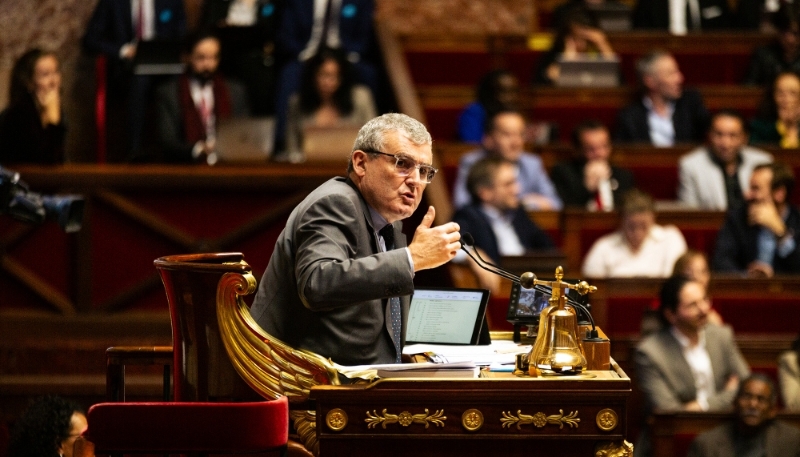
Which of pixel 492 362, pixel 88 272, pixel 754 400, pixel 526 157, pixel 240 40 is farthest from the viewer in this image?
pixel 240 40

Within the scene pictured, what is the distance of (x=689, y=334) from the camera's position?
16.4 ft

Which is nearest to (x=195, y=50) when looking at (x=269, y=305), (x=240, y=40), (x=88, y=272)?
(x=240, y=40)

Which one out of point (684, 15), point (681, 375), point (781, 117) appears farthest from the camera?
point (684, 15)

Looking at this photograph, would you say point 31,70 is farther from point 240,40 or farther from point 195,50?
point 240,40

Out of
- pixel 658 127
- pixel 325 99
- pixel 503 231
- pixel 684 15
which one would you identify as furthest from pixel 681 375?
pixel 684 15

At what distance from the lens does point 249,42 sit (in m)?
6.80

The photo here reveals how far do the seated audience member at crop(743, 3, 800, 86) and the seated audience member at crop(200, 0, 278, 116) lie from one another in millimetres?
2655

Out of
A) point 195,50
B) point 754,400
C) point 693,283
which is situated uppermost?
point 195,50

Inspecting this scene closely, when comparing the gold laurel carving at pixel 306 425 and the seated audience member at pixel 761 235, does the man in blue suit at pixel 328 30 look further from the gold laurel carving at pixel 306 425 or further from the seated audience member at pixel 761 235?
Answer: the gold laurel carving at pixel 306 425

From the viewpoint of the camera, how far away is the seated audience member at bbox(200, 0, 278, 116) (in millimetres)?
6699

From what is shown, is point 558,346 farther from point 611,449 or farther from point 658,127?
point 658,127

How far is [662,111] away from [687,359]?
81.6 inches

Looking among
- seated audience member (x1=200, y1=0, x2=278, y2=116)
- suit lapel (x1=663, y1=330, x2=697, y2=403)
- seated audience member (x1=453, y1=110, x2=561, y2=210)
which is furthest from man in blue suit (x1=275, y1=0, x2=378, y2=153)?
suit lapel (x1=663, y1=330, x2=697, y2=403)

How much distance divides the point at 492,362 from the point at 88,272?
3293 mm
